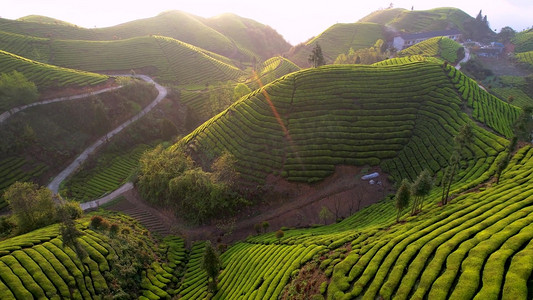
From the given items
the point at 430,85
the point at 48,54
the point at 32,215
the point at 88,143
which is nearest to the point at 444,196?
the point at 430,85

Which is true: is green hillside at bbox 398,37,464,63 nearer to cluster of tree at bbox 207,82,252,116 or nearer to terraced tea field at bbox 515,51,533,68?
terraced tea field at bbox 515,51,533,68

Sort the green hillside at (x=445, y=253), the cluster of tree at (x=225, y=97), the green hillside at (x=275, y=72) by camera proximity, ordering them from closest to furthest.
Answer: the green hillside at (x=445, y=253)
the cluster of tree at (x=225, y=97)
the green hillside at (x=275, y=72)

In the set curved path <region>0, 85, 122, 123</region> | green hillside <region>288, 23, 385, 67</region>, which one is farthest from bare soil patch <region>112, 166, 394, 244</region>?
green hillside <region>288, 23, 385, 67</region>

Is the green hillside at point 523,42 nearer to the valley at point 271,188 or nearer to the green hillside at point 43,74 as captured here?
the valley at point 271,188

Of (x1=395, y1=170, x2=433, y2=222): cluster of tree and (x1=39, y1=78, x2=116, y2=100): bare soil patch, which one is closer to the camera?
(x1=395, y1=170, x2=433, y2=222): cluster of tree

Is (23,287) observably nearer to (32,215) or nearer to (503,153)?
(32,215)

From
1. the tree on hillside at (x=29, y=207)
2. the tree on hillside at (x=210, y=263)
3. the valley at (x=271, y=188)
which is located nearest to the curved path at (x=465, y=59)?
the valley at (x=271, y=188)

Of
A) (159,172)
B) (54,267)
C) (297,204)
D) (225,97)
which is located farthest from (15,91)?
(297,204)
